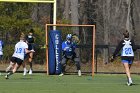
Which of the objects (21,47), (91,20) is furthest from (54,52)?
(91,20)

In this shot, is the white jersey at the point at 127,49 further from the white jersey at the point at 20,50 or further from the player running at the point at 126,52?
the white jersey at the point at 20,50

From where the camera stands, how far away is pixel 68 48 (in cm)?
2530

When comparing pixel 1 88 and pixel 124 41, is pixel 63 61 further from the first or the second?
pixel 1 88

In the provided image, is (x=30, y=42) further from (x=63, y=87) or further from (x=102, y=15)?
(x=102, y=15)

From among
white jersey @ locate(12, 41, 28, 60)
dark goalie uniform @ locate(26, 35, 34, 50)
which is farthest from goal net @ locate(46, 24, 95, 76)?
white jersey @ locate(12, 41, 28, 60)

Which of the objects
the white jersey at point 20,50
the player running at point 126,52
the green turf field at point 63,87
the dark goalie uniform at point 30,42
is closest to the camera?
the green turf field at point 63,87

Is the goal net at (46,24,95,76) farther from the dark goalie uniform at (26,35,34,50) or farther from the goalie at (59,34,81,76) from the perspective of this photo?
the goalie at (59,34,81,76)

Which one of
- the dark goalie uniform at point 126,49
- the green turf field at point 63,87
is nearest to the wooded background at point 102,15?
the green turf field at point 63,87

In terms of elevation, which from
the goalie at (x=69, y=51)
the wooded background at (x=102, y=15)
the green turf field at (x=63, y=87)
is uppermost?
the wooded background at (x=102, y=15)

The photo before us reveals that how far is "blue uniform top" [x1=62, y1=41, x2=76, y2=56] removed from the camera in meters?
25.3

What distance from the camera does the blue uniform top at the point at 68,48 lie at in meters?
25.3

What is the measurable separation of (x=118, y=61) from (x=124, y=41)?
12980 mm

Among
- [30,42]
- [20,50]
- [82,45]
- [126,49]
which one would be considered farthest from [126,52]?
[82,45]

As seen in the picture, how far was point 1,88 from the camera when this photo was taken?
1828 cm
